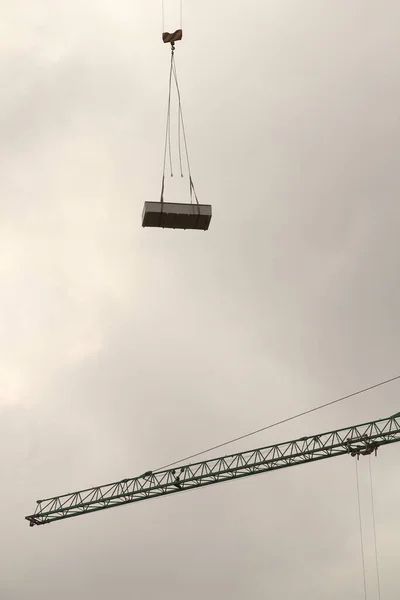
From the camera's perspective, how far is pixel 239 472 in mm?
100438

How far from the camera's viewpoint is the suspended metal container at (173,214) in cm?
6525

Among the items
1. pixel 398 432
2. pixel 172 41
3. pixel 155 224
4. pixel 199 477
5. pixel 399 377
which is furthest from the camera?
pixel 399 377

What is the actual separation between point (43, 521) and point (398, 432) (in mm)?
38344

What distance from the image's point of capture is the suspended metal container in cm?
6525

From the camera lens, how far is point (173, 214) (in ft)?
215

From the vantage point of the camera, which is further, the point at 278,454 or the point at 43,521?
the point at 43,521

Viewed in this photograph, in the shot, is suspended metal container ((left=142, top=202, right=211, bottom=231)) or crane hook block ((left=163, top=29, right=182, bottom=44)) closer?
suspended metal container ((left=142, top=202, right=211, bottom=231))

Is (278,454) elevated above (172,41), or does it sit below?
below

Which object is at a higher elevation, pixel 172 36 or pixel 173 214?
pixel 172 36

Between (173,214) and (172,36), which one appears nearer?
(173,214)

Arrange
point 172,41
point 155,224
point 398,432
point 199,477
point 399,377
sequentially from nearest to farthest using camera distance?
1. point 155,224
2. point 172,41
3. point 398,432
4. point 199,477
5. point 399,377

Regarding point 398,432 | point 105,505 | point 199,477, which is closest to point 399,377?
point 398,432

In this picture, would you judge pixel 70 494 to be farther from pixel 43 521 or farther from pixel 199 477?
pixel 199 477

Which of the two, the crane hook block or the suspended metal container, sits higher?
the crane hook block
